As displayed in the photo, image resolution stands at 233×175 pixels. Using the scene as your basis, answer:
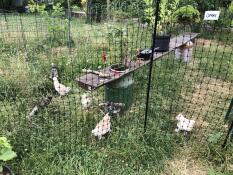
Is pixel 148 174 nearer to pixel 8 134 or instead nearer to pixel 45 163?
pixel 45 163

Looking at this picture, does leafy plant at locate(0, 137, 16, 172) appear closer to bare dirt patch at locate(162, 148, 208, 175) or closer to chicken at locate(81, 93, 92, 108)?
chicken at locate(81, 93, 92, 108)

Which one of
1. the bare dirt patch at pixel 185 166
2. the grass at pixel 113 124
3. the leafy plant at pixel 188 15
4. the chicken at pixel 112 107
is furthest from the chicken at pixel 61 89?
the leafy plant at pixel 188 15

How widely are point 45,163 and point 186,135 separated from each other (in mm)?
1544

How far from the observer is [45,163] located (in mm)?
2744

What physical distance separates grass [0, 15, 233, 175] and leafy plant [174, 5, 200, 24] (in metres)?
2.15

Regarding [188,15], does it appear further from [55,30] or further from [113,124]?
[113,124]

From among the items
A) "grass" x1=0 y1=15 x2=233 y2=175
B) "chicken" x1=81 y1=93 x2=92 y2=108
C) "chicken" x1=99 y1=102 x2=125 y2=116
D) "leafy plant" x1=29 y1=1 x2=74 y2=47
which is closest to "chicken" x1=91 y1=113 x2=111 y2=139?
"grass" x1=0 y1=15 x2=233 y2=175

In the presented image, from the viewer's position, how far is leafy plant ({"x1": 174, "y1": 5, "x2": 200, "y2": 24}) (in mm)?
6781

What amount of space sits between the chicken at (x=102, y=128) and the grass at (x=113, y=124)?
0.26 feet

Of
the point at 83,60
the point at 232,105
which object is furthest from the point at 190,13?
the point at 232,105

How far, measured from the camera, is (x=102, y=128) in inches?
121

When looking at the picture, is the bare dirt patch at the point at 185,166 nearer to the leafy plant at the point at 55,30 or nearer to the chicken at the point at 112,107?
the chicken at the point at 112,107

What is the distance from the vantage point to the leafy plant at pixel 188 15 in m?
6.78

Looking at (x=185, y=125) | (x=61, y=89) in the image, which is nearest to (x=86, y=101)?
(x=61, y=89)
